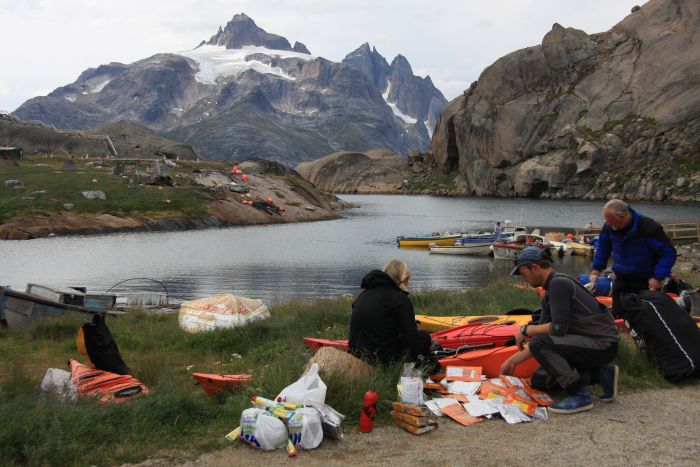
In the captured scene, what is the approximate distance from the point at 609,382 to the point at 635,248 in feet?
9.30

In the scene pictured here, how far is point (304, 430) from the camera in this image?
657 centimetres

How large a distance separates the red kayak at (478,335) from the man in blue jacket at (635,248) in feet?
7.09

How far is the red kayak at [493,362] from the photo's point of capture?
868cm

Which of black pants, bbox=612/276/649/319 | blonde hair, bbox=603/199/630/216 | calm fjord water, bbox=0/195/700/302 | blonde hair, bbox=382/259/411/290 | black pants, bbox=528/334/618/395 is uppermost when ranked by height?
blonde hair, bbox=603/199/630/216

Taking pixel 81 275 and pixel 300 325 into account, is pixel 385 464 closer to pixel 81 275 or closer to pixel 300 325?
pixel 300 325

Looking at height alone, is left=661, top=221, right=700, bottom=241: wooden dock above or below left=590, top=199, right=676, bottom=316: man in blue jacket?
below

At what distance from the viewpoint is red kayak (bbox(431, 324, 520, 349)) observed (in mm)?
9500

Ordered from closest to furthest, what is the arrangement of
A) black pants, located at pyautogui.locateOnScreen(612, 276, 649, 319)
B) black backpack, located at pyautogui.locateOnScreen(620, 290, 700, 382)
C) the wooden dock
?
1. black backpack, located at pyautogui.locateOnScreen(620, 290, 700, 382)
2. black pants, located at pyautogui.locateOnScreen(612, 276, 649, 319)
3. the wooden dock

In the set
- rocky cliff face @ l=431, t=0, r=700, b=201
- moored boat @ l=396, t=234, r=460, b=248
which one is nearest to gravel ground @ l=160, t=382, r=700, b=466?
moored boat @ l=396, t=234, r=460, b=248

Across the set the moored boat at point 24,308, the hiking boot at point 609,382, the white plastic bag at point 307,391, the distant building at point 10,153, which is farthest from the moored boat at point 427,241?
the distant building at point 10,153

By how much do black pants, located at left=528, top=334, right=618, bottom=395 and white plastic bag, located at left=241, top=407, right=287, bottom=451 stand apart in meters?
3.41

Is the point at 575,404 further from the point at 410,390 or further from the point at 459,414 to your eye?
the point at 410,390

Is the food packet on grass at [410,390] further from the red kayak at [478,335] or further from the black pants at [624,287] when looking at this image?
the black pants at [624,287]

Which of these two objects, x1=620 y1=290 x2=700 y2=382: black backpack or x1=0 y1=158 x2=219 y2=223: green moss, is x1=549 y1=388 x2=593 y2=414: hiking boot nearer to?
x1=620 y1=290 x2=700 y2=382: black backpack
